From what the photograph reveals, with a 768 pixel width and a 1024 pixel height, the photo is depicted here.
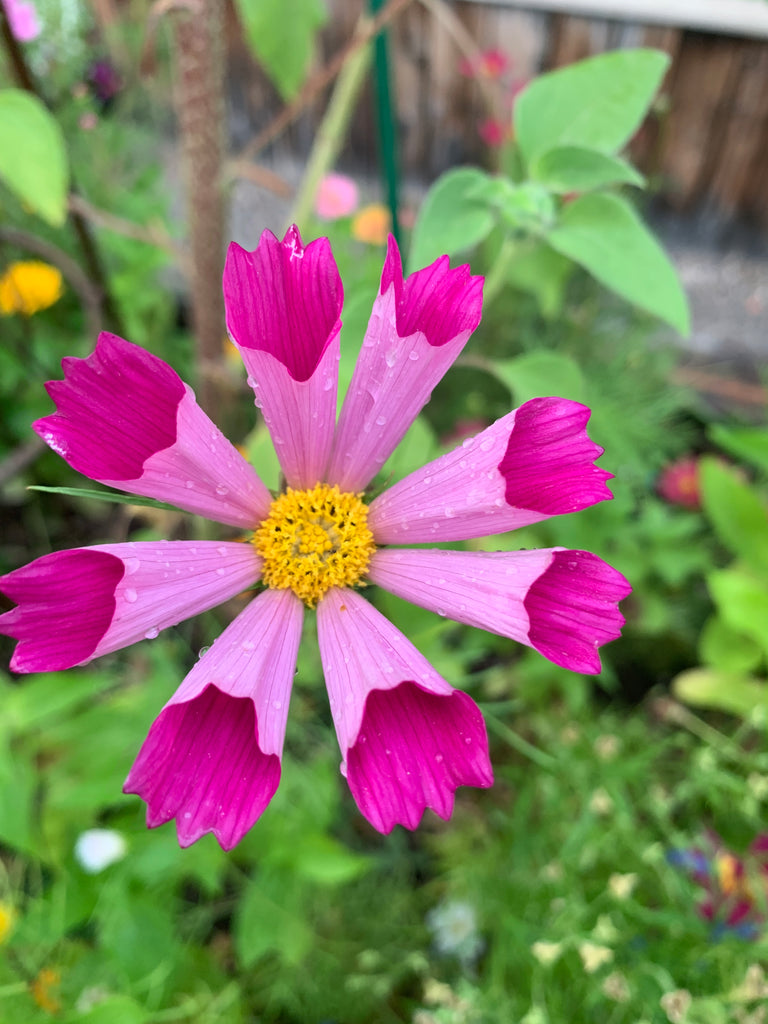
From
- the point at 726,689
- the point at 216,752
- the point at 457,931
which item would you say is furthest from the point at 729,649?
the point at 216,752

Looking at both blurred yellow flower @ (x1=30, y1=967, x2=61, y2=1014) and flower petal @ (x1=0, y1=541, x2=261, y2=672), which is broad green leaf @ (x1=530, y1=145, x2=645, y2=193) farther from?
blurred yellow flower @ (x1=30, y1=967, x2=61, y2=1014)

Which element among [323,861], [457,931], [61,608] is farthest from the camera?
[457,931]

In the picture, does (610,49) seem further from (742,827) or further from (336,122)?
(742,827)

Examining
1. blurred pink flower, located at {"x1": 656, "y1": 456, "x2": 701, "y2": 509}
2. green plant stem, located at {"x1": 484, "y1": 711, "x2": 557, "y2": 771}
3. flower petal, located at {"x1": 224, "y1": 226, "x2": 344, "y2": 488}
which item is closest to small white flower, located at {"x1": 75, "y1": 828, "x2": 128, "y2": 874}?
green plant stem, located at {"x1": 484, "y1": 711, "x2": 557, "y2": 771}

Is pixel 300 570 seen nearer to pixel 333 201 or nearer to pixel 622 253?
pixel 622 253

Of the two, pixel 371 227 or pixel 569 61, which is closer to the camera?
pixel 371 227

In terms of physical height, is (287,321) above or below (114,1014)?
above
